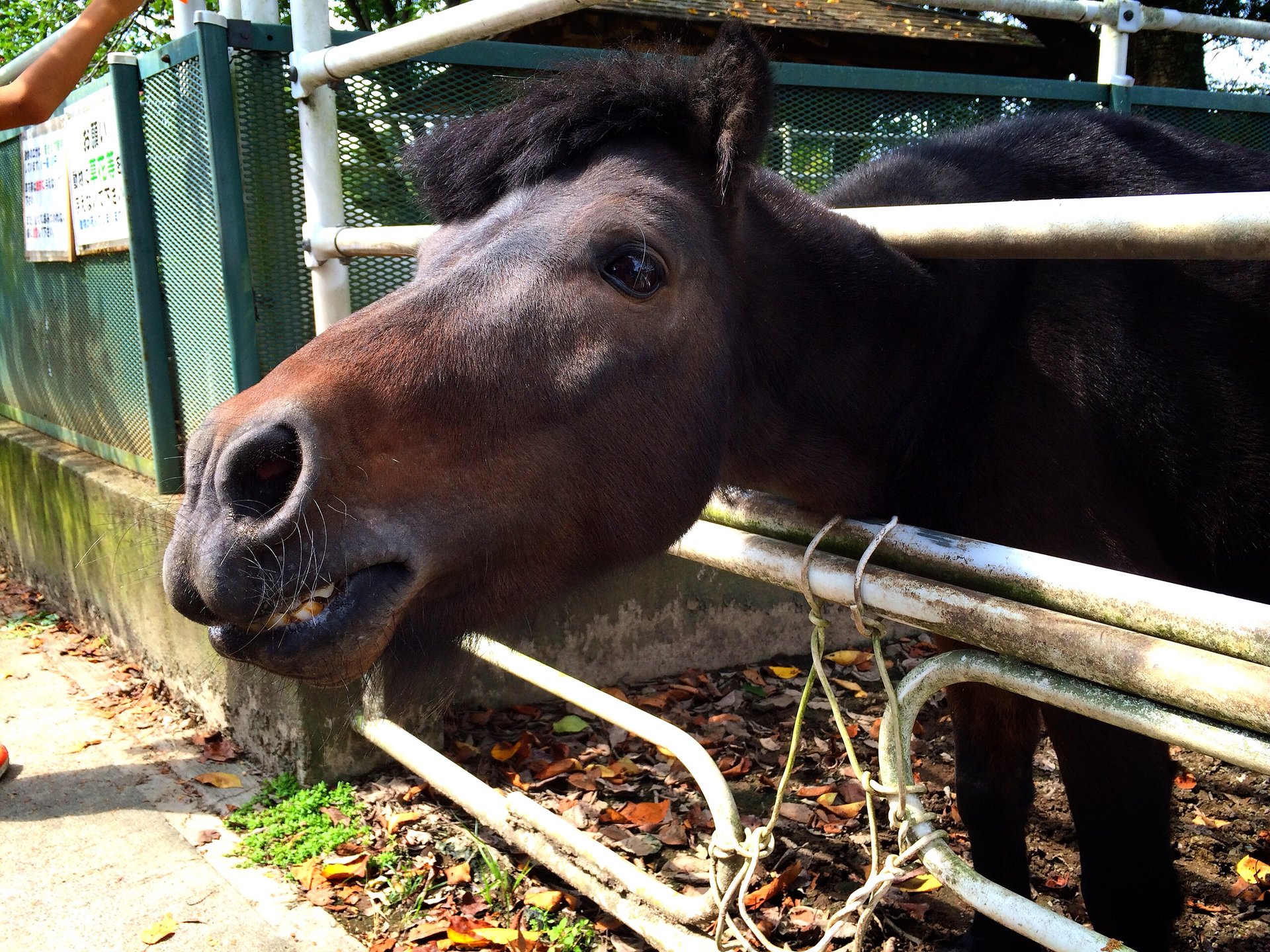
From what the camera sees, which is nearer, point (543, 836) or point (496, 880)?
point (543, 836)

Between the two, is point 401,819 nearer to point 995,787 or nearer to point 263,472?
point 995,787

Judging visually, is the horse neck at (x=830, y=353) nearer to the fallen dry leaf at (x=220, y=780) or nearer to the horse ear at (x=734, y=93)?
the horse ear at (x=734, y=93)

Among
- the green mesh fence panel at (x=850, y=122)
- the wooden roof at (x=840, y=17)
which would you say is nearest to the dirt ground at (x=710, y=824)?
the green mesh fence panel at (x=850, y=122)

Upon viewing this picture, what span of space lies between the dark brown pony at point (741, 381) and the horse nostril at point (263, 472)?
17mm

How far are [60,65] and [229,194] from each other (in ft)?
2.26

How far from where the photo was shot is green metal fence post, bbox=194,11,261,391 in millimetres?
3682

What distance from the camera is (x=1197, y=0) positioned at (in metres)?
9.27

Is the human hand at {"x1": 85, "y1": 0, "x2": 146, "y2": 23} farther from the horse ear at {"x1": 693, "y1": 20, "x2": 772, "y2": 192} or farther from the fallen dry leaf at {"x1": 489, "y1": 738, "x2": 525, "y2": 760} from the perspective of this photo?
the fallen dry leaf at {"x1": 489, "y1": 738, "x2": 525, "y2": 760}

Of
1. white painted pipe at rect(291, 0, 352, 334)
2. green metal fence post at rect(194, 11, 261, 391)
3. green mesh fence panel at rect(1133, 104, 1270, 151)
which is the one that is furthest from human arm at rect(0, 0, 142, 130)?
green mesh fence panel at rect(1133, 104, 1270, 151)

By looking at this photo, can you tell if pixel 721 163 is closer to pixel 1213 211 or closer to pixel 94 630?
pixel 1213 211

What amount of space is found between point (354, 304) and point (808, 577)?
2792 millimetres

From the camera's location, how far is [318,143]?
349cm

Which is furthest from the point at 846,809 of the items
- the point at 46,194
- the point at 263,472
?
the point at 46,194

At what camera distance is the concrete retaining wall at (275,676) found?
378 cm
